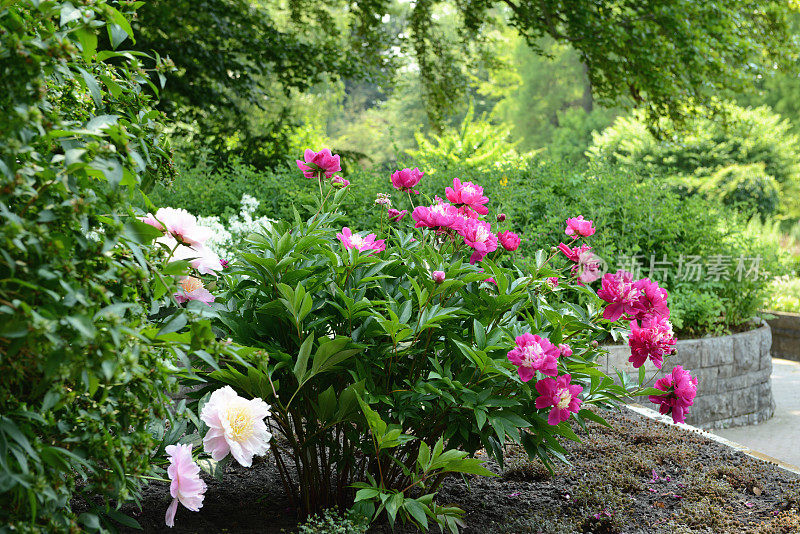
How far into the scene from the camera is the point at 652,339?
200cm

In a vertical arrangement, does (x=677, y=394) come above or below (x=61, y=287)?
below

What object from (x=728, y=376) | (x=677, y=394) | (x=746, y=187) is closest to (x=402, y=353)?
(x=677, y=394)

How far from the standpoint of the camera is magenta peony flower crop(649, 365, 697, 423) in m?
2.08

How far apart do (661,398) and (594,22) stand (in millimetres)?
6484

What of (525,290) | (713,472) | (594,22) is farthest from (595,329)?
(594,22)

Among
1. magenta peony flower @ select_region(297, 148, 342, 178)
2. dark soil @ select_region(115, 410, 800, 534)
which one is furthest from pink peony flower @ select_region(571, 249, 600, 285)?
magenta peony flower @ select_region(297, 148, 342, 178)

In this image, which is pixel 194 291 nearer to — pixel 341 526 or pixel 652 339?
pixel 341 526

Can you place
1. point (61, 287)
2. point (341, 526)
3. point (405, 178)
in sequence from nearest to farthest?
point (61, 287), point (341, 526), point (405, 178)

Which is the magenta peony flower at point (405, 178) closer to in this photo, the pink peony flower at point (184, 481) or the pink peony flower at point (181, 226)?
the pink peony flower at point (181, 226)

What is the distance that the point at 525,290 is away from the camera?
6.98ft

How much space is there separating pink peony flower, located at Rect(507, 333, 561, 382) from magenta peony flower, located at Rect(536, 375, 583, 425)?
0.15ft

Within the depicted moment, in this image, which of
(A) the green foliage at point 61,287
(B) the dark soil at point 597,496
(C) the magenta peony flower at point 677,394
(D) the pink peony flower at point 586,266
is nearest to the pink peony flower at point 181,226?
(A) the green foliage at point 61,287

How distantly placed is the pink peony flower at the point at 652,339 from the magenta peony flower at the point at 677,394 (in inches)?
4.8

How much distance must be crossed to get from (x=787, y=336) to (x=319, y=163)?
8595mm
